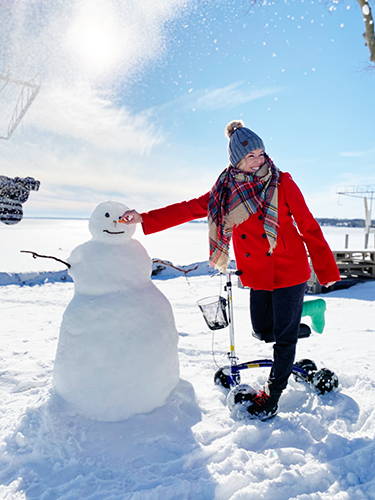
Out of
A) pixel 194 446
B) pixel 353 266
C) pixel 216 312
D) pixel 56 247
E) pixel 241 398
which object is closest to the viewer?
pixel 194 446

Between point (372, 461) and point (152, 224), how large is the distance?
182cm

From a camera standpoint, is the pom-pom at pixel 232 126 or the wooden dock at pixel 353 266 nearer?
the pom-pom at pixel 232 126

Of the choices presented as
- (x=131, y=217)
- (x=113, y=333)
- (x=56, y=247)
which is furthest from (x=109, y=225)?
(x=56, y=247)

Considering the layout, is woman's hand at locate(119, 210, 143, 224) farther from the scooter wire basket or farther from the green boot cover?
the green boot cover

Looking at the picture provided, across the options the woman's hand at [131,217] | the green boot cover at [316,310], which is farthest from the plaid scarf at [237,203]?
the green boot cover at [316,310]

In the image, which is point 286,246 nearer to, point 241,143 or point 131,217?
point 241,143

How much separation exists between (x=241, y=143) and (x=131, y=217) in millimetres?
821

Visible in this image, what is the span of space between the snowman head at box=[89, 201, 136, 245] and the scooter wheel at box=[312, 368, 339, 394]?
1749mm

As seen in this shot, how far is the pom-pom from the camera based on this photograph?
205 cm

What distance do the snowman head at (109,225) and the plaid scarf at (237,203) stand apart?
60 centimetres

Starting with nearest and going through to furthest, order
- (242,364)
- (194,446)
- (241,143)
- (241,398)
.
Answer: (194,446) < (241,143) < (241,398) < (242,364)

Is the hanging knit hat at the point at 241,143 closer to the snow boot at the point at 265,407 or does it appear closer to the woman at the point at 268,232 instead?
the woman at the point at 268,232

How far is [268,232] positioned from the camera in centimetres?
183

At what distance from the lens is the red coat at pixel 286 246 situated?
1.87 metres
